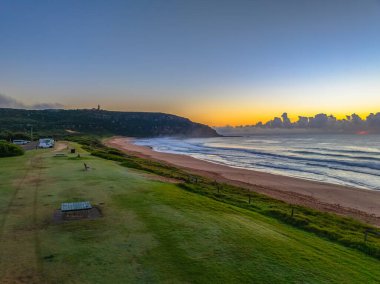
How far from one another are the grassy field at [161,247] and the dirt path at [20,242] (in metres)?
0.03

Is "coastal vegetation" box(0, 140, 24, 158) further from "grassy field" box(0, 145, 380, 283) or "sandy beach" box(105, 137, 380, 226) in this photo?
"sandy beach" box(105, 137, 380, 226)

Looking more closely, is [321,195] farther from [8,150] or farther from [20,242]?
[8,150]

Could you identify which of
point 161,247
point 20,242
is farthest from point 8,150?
point 161,247

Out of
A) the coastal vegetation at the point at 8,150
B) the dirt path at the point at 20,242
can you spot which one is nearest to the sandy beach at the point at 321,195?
the dirt path at the point at 20,242

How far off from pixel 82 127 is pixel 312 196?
561ft

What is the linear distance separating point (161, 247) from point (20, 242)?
473 cm

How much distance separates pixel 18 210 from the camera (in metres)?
13.9

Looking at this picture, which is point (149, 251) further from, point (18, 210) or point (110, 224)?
point (18, 210)

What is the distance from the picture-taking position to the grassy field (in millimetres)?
8461

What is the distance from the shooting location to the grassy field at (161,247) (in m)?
8.46

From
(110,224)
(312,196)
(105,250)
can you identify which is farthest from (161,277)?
(312,196)

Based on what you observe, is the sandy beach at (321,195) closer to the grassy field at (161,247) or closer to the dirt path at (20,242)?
the grassy field at (161,247)

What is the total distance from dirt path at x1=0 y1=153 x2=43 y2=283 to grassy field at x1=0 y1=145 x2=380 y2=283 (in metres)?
0.03

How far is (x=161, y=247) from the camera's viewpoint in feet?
33.0
